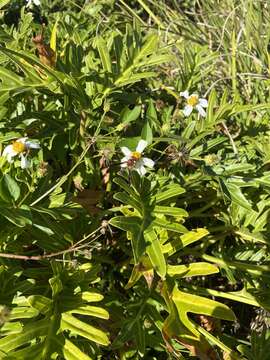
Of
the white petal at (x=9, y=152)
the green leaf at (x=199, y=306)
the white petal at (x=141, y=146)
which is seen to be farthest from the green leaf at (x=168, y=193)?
the white petal at (x=9, y=152)

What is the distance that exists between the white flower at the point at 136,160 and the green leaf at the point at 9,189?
267mm

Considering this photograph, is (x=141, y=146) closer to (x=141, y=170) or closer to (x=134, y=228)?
(x=141, y=170)

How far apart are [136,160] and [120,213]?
0.81 feet

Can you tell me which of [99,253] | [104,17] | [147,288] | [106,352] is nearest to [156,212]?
[147,288]

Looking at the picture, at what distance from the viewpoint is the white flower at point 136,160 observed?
4.21ft

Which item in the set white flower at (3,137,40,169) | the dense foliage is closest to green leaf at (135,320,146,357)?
the dense foliage

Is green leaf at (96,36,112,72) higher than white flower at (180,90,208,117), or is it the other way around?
green leaf at (96,36,112,72)

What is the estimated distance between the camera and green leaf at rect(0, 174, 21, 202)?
3.74 feet

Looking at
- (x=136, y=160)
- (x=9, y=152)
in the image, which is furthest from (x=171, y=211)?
Answer: (x=9, y=152)

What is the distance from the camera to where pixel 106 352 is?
4.92 ft

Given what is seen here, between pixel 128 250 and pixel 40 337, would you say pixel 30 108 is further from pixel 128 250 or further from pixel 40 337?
pixel 40 337

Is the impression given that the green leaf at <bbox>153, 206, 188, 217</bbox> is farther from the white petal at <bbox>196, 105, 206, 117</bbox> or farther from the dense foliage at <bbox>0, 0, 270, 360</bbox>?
the white petal at <bbox>196, 105, 206, 117</bbox>

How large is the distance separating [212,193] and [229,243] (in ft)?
0.65

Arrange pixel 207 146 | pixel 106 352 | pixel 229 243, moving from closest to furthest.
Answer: pixel 207 146 → pixel 106 352 → pixel 229 243
